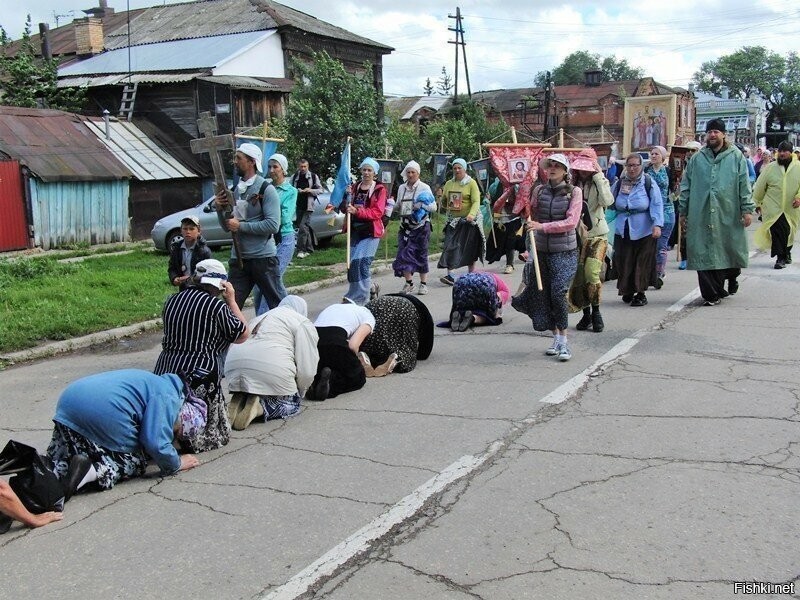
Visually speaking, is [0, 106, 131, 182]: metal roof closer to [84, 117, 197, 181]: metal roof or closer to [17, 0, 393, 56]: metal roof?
[84, 117, 197, 181]: metal roof

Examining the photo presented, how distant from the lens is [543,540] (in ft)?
13.6

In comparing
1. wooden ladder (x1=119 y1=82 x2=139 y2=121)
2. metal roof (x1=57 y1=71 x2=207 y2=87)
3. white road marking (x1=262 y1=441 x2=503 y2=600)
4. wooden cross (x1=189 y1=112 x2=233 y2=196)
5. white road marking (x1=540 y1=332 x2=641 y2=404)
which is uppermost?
metal roof (x1=57 y1=71 x2=207 y2=87)

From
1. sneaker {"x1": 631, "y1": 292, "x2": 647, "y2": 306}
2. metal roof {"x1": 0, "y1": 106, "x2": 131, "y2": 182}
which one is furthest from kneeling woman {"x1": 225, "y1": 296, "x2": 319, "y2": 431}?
metal roof {"x1": 0, "y1": 106, "x2": 131, "y2": 182}

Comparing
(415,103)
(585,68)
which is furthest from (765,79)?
(415,103)

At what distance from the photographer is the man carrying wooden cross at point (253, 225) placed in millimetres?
7793

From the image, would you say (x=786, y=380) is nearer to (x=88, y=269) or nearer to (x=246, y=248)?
(x=246, y=248)

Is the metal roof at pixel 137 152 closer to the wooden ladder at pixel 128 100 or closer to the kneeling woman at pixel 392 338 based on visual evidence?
the wooden ladder at pixel 128 100

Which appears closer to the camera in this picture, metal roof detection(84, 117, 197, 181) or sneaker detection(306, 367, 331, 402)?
sneaker detection(306, 367, 331, 402)

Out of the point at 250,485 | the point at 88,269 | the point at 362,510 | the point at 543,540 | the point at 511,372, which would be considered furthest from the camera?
the point at 88,269

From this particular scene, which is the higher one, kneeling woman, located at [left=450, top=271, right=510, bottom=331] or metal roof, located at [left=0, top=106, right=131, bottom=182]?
metal roof, located at [left=0, top=106, right=131, bottom=182]

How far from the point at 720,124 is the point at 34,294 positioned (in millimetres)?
8771

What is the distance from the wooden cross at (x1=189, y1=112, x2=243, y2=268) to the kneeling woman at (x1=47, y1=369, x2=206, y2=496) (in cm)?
278

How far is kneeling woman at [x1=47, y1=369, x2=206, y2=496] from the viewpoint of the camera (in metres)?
4.98

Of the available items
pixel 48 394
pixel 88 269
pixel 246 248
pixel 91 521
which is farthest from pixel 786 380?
pixel 88 269
